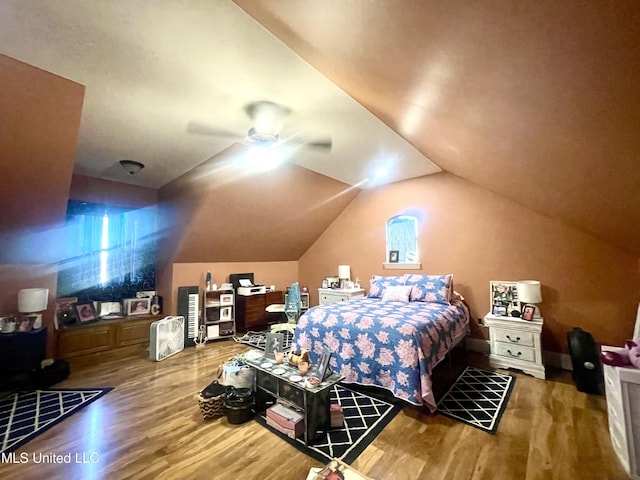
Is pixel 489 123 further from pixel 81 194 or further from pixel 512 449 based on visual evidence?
pixel 81 194

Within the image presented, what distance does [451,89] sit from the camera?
121 centimetres

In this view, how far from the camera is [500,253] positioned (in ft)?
11.9

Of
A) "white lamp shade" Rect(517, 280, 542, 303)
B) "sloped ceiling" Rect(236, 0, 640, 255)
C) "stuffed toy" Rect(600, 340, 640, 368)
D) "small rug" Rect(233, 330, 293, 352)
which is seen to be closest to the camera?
"sloped ceiling" Rect(236, 0, 640, 255)

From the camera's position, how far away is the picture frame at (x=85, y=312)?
3674 mm

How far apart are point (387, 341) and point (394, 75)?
215 centimetres

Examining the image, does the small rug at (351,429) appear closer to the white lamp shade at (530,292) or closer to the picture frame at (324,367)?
the picture frame at (324,367)

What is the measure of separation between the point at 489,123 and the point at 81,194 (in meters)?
4.75

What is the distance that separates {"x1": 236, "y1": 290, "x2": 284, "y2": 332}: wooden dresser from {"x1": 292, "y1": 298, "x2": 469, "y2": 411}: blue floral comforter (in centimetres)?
194

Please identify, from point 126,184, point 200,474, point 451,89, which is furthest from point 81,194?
point 451,89

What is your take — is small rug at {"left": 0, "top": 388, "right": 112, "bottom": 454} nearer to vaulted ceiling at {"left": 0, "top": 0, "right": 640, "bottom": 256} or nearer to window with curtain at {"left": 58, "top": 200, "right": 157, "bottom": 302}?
window with curtain at {"left": 58, "top": 200, "right": 157, "bottom": 302}

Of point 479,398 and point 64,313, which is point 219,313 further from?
point 479,398

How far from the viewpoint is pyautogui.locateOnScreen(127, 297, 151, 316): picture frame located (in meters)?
4.12

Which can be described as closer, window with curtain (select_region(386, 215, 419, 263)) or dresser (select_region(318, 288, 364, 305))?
window with curtain (select_region(386, 215, 419, 263))

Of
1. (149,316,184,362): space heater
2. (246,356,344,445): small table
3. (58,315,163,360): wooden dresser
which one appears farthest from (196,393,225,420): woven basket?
(58,315,163,360): wooden dresser
